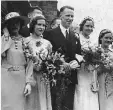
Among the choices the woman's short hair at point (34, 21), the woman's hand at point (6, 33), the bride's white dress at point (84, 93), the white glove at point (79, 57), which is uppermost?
the woman's short hair at point (34, 21)

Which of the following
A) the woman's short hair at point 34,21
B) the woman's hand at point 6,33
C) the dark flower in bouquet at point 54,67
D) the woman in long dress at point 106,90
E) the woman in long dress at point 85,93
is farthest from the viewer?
the woman in long dress at point 106,90

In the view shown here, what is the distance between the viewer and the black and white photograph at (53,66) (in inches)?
216

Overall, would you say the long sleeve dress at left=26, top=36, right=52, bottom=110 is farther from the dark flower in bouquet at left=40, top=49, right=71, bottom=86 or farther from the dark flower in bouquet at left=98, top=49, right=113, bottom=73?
the dark flower in bouquet at left=98, top=49, right=113, bottom=73

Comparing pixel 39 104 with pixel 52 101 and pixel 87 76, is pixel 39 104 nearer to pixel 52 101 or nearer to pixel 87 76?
pixel 52 101

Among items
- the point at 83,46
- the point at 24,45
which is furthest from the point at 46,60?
the point at 83,46

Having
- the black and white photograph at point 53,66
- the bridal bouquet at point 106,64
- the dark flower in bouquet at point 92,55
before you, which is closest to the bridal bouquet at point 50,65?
the black and white photograph at point 53,66

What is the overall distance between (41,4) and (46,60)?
28.4ft

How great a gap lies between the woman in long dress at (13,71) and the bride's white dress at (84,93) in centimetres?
95

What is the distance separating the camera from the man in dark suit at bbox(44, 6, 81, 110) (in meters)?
5.84

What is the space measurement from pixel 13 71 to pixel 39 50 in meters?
0.56

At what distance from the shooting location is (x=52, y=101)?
5.84m

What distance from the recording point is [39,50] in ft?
18.7

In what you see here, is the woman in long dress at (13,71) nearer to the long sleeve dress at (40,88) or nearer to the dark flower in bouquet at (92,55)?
the long sleeve dress at (40,88)

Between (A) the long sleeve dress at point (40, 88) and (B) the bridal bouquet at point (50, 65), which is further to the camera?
(A) the long sleeve dress at point (40, 88)
